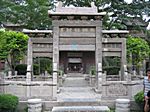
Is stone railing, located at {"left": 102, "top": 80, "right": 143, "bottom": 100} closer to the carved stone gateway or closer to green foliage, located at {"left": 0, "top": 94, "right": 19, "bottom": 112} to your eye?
the carved stone gateway

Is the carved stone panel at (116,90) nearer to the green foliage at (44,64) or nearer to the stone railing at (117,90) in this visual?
the stone railing at (117,90)

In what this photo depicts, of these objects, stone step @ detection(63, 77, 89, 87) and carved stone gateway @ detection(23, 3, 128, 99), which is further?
stone step @ detection(63, 77, 89, 87)

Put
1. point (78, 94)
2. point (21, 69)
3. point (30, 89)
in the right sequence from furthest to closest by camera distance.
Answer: point (21, 69)
point (78, 94)
point (30, 89)

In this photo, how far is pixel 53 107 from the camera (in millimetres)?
11906

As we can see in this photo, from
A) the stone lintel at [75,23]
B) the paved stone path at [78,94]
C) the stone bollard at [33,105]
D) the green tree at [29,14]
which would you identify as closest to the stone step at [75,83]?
the paved stone path at [78,94]

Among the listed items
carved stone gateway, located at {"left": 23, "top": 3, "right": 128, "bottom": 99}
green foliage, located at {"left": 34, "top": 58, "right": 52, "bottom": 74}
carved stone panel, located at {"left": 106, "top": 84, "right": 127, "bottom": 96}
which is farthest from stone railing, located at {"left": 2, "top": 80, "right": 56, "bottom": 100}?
green foliage, located at {"left": 34, "top": 58, "right": 52, "bottom": 74}

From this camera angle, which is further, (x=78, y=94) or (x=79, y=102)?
(x=78, y=94)

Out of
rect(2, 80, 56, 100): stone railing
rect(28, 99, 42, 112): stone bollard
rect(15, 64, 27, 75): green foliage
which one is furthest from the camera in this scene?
rect(15, 64, 27, 75): green foliage

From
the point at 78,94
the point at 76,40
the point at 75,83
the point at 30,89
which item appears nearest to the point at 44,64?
the point at 75,83

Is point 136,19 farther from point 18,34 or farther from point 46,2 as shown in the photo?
point 18,34

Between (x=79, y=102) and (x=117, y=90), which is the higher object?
(x=117, y=90)

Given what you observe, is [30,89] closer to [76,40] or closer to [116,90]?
[116,90]

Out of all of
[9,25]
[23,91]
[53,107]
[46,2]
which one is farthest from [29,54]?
[9,25]

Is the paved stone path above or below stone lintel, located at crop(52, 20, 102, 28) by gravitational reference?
below
